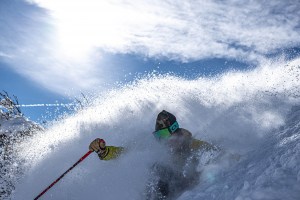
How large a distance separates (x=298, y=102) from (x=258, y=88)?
78.4 inches

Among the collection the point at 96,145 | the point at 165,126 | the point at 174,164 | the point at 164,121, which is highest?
the point at 96,145

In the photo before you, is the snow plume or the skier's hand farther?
the skier's hand

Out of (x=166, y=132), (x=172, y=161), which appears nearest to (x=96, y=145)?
(x=166, y=132)

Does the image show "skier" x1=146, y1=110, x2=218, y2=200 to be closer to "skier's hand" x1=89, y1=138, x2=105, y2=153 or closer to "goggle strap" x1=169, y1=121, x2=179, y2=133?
"goggle strap" x1=169, y1=121, x2=179, y2=133

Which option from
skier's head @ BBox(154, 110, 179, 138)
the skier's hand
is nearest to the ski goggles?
skier's head @ BBox(154, 110, 179, 138)

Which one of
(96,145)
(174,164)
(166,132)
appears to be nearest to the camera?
(174,164)

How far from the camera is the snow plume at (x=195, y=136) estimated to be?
3732 millimetres

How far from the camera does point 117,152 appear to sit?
24.5 feet

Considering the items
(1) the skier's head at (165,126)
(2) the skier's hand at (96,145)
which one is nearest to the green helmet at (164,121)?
(1) the skier's head at (165,126)

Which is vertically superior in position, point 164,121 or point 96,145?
point 96,145

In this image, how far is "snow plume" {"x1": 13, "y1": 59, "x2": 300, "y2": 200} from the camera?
3.73 metres

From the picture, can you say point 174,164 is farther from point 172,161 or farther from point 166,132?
point 166,132

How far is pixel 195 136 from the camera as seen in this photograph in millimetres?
8453

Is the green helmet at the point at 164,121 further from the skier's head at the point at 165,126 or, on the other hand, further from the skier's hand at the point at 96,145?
the skier's hand at the point at 96,145
